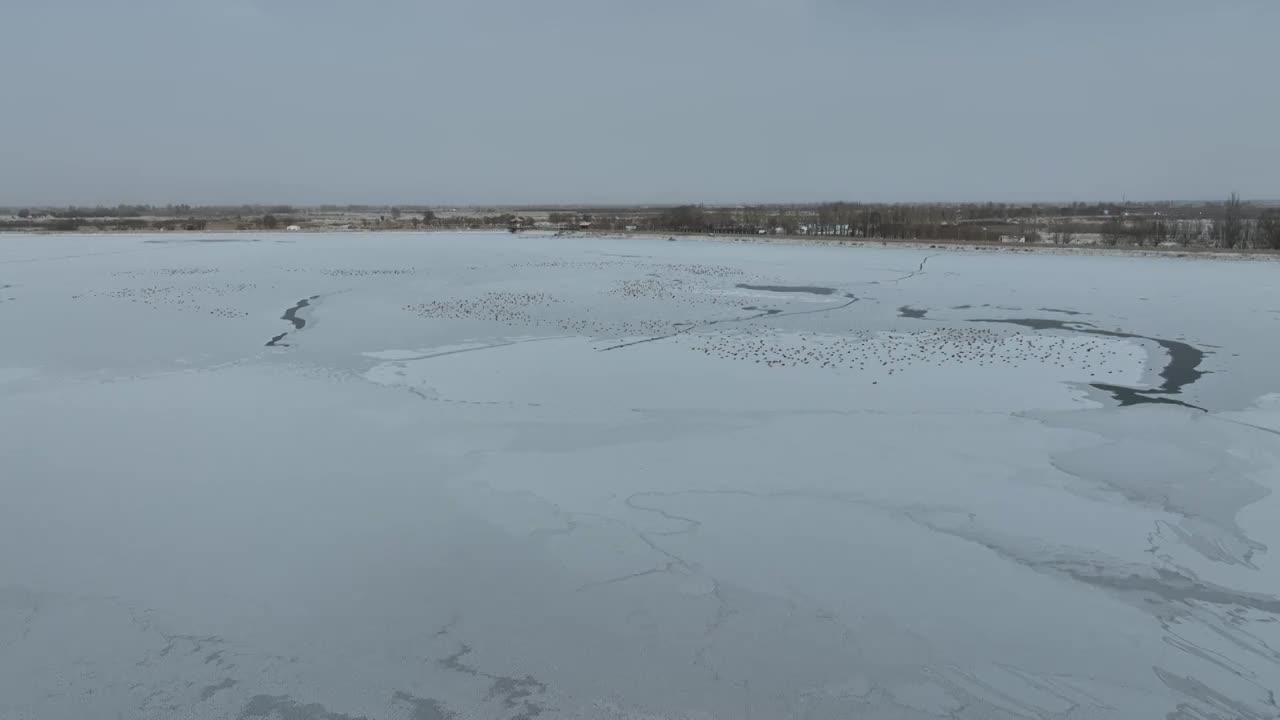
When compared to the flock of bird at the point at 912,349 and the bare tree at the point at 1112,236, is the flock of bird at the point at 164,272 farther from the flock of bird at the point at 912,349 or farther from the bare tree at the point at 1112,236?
the bare tree at the point at 1112,236

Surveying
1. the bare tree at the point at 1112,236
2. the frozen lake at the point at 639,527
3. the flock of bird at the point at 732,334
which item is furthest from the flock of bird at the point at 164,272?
the bare tree at the point at 1112,236

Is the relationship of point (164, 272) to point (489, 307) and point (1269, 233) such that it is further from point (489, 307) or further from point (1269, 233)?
point (1269, 233)

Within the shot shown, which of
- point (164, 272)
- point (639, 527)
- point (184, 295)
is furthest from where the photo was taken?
point (164, 272)

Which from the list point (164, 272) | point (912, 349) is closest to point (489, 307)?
point (912, 349)

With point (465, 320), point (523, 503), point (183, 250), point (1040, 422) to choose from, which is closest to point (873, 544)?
point (523, 503)

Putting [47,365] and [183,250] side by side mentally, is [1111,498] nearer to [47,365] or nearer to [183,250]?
[47,365]

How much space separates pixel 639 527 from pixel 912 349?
9.18m

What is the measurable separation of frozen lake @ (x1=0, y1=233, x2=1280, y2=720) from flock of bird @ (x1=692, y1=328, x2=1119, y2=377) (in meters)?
0.12

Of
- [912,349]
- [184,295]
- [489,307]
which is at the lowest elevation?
[912,349]

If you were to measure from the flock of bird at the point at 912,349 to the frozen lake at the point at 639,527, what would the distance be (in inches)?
4.8

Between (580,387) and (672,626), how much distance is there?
633 centimetres

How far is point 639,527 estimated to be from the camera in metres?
6.39

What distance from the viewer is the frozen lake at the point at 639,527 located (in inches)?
177

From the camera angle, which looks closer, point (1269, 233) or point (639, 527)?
point (639, 527)
